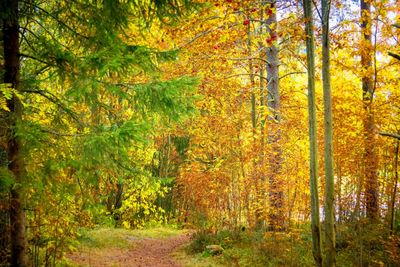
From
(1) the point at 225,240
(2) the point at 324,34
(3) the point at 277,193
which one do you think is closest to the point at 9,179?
(2) the point at 324,34

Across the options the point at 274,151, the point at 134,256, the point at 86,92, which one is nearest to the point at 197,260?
the point at 134,256

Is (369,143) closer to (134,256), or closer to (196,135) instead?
(134,256)

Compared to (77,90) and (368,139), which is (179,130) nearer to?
(368,139)

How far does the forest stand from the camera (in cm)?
562

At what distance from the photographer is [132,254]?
35.9 feet

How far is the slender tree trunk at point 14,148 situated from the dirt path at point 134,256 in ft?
7.86

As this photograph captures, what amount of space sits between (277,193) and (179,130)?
8.93 m

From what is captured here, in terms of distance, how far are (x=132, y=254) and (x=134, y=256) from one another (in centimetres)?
33

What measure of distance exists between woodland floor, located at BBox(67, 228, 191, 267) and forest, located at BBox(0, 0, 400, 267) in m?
0.09

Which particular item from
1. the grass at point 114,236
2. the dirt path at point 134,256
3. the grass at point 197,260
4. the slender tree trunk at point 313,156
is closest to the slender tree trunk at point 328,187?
the slender tree trunk at point 313,156

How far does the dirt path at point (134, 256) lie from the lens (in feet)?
29.7

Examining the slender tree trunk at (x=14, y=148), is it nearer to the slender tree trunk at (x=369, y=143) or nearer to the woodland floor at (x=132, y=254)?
the woodland floor at (x=132, y=254)

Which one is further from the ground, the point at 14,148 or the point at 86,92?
the point at 86,92

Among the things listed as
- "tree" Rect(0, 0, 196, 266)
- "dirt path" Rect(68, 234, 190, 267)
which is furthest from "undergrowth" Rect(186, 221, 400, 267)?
"tree" Rect(0, 0, 196, 266)
